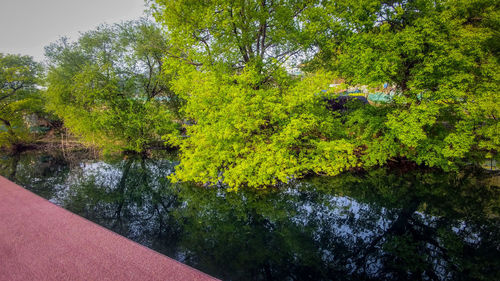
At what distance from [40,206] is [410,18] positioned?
16.3 m

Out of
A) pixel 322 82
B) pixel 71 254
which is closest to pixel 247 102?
pixel 322 82

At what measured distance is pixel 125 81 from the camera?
1677 centimetres

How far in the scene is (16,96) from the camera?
20469 mm

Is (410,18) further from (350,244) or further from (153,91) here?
(153,91)

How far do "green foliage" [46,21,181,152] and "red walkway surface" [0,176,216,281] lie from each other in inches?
431

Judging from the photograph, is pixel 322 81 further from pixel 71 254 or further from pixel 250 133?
pixel 71 254

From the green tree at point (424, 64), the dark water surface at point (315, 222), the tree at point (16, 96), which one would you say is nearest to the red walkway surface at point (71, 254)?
the dark water surface at point (315, 222)

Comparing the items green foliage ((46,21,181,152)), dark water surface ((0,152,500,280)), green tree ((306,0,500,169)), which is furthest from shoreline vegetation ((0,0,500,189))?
green foliage ((46,21,181,152))

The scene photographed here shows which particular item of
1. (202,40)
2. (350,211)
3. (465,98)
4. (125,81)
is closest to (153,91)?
(125,81)

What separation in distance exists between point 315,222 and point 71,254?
19.6 ft

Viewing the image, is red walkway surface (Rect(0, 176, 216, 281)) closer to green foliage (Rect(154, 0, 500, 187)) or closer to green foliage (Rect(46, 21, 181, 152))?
green foliage (Rect(154, 0, 500, 187))

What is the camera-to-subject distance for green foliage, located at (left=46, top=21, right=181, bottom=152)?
15.3 m

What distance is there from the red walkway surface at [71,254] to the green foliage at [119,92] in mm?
10953

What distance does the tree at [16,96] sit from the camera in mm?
19609
